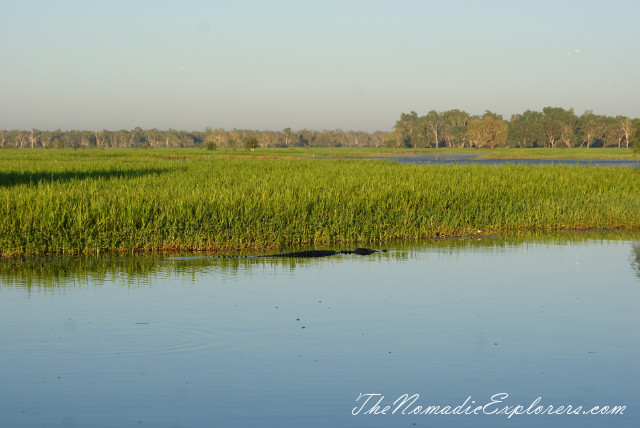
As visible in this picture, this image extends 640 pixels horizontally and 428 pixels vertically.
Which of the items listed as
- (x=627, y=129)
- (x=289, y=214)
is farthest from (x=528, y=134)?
(x=289, y=214)

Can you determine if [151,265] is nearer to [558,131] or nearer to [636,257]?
[636,257]

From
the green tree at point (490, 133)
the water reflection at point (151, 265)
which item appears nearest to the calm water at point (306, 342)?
the water reflection at point (151, 265)

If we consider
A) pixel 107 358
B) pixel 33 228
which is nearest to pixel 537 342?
pixel 107 358

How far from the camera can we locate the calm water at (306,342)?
22.9ft

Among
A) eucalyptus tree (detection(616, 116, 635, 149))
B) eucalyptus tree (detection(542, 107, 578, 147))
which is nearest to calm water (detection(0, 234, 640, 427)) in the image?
eucalyptus tree (detection(616, 116, 635, 149))

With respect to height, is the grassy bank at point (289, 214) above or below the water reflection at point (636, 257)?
above

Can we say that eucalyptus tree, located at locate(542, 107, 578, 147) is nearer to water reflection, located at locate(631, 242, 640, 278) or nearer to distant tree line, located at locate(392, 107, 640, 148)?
distant tree line, located at locate(392, 107, 640, 148)

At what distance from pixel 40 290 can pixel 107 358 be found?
16.0ft

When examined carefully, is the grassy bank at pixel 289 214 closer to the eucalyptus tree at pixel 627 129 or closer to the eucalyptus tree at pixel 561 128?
the eucalyptus tree at pixel 627 129

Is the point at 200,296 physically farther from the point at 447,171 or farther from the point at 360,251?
the point at 447,171

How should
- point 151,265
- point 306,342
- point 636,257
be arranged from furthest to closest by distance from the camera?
point 636,257 < point 151,265 < point 306,342

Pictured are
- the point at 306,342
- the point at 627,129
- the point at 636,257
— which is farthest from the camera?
the point at 627,129

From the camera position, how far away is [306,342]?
30.2 ft

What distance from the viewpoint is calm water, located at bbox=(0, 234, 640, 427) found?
22.9ft
